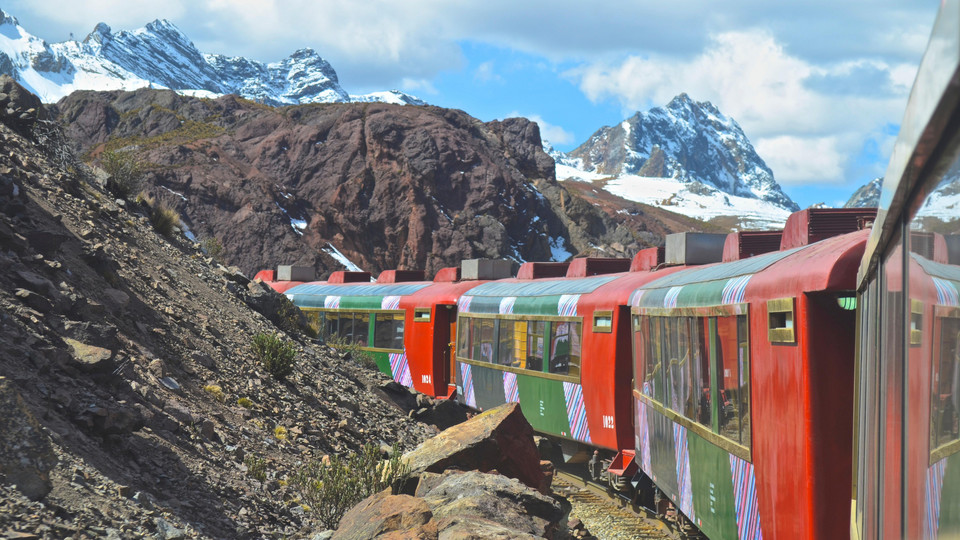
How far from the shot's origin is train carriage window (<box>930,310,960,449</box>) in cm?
177

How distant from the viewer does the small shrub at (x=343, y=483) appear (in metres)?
7.85

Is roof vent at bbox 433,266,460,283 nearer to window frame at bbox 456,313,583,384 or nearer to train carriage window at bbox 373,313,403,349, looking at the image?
train carriage window at bbox 373,313,403,349

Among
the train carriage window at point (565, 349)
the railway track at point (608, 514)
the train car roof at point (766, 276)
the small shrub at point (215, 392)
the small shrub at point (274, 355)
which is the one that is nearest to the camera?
the train car roof at point (766, 276)

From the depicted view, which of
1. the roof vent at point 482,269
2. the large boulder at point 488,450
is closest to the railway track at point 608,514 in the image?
the large boulder at point 488,450

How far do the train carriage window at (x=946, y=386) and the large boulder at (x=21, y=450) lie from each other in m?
5.03

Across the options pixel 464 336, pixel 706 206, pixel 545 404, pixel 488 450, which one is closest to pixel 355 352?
pixel 464 336

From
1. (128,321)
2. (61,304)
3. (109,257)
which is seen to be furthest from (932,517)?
(109,257)

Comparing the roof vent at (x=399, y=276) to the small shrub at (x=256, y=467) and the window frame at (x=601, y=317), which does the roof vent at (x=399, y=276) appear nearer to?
the window frame at (x=601, y=317)

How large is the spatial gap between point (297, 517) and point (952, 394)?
6.95 m

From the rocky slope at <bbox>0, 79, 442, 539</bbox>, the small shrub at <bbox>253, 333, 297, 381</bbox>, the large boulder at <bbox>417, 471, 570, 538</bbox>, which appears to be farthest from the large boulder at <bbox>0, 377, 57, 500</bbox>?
the small shrub at <bbox>253, 333, 297, 381</bbox>

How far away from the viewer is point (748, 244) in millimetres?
9711

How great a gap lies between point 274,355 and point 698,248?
18.5ft

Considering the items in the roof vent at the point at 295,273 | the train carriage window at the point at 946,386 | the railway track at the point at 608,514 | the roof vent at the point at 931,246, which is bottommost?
the railway track at the point at 608,514

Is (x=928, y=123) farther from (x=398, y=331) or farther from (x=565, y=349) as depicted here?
(x=398, y=331)
